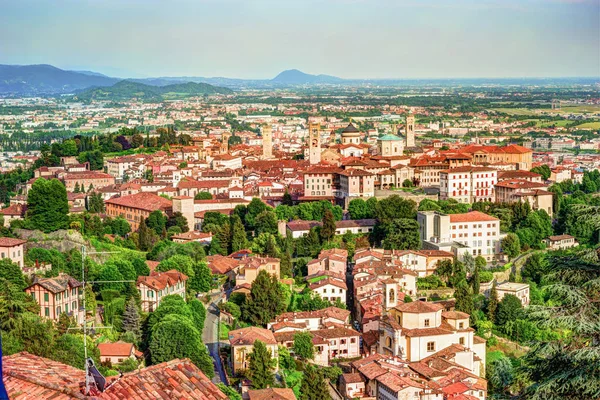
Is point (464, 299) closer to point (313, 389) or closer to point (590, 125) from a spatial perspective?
point (313, 389)

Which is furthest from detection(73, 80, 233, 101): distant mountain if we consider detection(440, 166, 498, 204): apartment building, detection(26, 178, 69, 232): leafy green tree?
detection(26, 178, 69, 232): leafy green tree

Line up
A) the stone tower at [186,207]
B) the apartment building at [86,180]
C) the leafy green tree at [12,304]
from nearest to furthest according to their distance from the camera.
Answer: the leafy green tree at [12,304], the stone tower at [186,207], the apartment building at [86,180]

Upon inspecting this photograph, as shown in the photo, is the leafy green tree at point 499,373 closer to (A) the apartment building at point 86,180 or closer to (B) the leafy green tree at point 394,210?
(B) the leafy green tree at point 394,210

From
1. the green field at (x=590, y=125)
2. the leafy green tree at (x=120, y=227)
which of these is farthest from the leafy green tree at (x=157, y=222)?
the green field at (x=590, y=125)

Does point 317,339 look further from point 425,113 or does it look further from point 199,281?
point 425,113

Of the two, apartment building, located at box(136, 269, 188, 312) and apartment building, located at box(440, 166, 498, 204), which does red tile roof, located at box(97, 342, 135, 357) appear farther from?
apartment building, located at box(440, 166, 498, 204)

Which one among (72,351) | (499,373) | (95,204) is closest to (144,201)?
(95,204)

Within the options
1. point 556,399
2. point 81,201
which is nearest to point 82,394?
point 556,399
